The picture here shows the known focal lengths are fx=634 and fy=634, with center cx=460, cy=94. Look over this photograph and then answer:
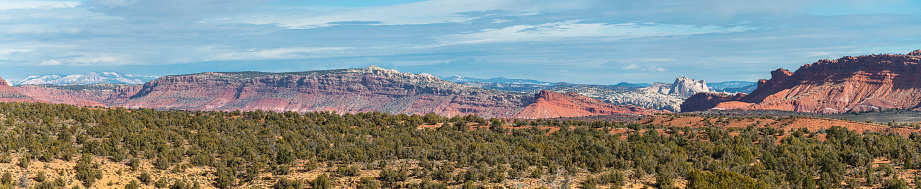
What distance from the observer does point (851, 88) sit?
17062 centimetres

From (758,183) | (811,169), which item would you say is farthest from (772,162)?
(758,183)

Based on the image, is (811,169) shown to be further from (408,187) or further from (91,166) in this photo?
(91,166)

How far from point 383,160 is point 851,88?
6729 inches

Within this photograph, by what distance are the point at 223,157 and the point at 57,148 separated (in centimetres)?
929

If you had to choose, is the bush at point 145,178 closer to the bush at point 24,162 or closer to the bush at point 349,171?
the bush at point 24,162

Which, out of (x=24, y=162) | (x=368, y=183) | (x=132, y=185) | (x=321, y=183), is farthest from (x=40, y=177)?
(x=368, y=183)

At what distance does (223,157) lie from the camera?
131 ft

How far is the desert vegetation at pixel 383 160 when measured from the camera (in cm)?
3419

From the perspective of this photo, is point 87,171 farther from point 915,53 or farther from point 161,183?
point 915,53

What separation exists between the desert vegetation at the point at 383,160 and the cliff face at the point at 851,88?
395 ft

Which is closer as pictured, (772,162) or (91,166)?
(91,166)

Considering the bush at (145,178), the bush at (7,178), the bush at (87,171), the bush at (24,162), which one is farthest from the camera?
the bush at (145,178)

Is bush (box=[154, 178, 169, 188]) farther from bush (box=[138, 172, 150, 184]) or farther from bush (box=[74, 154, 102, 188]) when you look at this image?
bush (box=[74, 154, 102, 188])

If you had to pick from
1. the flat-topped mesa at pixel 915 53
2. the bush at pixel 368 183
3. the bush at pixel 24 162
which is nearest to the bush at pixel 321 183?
the bush at pixel 368 183
